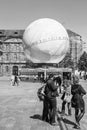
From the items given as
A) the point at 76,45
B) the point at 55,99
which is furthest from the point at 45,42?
the point at 55,99

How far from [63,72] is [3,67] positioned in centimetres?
5126

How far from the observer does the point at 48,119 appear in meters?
9.23

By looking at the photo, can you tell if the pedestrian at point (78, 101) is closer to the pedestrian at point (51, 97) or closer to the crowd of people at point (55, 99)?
the crowd of people at point (55, 99)

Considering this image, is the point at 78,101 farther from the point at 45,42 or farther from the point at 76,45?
the point at 76,45

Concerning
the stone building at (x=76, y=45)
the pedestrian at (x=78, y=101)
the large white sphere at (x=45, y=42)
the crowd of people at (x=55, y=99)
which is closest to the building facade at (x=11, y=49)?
the stone building at (x=76, y=45)

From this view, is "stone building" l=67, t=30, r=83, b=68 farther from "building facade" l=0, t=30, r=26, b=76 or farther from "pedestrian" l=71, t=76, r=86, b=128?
"pedestrian" l=71, t=76, r=86, b=128

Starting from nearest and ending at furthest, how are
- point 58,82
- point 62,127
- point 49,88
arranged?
1. point 62,127
2. point 49,88
3. point 58,82

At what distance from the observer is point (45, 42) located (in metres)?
34.8

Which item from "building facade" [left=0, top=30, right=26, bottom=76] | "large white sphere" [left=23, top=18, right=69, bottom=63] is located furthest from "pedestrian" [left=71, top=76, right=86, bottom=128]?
"building facade" [left=0, top=30, right=26, bottom=76]

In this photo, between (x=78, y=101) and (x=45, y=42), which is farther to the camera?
(x=45, y=42)

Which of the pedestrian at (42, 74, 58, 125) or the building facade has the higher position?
the building facade

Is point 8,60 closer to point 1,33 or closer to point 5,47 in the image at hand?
point 5,47

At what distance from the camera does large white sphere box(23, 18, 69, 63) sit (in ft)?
115

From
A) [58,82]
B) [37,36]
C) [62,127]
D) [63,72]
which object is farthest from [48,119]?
[63,72]
